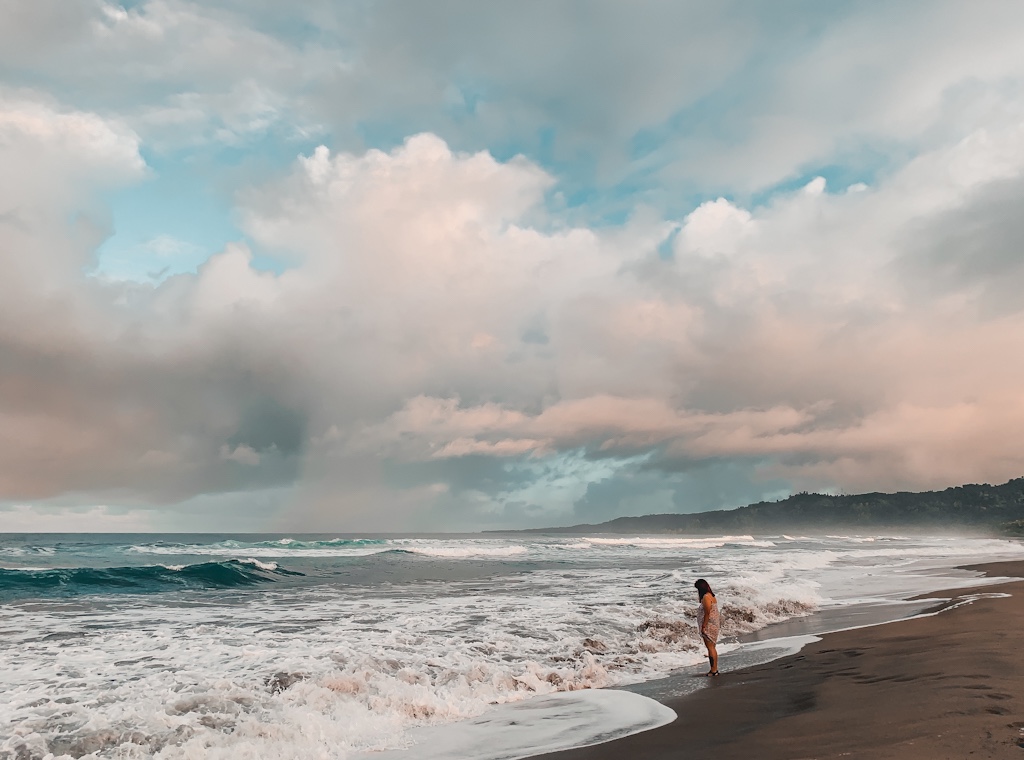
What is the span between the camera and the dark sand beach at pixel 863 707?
6.07 metres

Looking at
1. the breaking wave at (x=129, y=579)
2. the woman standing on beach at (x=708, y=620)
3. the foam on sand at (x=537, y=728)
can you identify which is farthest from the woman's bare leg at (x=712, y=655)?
the breaking wave at (x=129, y=579)

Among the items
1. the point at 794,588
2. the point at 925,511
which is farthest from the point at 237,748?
the point at 925,511

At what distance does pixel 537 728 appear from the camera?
27.7 ft

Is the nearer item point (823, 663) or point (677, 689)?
point (677, 689)

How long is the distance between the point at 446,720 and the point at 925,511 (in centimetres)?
21568

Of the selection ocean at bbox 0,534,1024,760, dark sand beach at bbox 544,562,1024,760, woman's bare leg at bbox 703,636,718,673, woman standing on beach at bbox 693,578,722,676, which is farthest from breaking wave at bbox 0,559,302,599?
dark sand beach at bbox 544,562,1024,760

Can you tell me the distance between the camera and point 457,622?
15742 millimetres

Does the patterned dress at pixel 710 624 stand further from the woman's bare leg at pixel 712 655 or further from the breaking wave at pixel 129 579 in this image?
the breaking wave at pixel 129 579

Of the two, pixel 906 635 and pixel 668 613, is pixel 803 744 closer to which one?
pixel 906 635

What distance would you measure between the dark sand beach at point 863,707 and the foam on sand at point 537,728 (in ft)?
1.30

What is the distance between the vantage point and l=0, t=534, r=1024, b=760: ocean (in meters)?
8.02

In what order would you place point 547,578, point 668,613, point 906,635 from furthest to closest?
point 547,578 < point 668,613 < point 906,635

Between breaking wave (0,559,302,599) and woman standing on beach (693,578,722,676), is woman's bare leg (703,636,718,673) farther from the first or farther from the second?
breaking wave (0,559,302,599)

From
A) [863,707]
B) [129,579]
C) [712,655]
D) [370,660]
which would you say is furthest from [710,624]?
[129,579]
